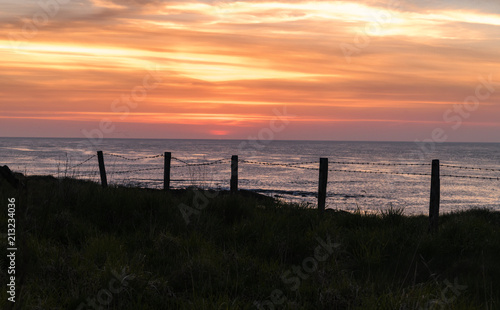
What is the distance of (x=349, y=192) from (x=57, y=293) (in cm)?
3127

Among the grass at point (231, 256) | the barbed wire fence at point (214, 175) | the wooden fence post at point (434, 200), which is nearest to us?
the grass at point (231, 256)

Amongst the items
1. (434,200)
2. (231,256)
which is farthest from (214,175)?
(231,256)

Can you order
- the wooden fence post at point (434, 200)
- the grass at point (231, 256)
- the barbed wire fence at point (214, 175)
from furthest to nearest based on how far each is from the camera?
the barbed wire fence at point (214, 175), the wooden fence post at point (434, 200), the grass at point (231, 256)

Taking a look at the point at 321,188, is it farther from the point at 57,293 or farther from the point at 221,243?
the point at 57,293

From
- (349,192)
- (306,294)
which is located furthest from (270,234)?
(349,192)

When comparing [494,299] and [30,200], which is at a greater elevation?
[30,200]

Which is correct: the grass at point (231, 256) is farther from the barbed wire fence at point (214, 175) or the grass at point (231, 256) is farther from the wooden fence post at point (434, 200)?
the barbed wire fence at point (214, 175)

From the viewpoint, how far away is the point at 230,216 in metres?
8.70

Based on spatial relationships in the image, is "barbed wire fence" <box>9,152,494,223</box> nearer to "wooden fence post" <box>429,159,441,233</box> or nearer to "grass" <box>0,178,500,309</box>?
"wooden fence post" <box>429,159,441,233</box>

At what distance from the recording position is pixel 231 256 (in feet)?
20.1

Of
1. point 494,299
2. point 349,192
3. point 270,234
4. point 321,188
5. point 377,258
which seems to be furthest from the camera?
point 349,192

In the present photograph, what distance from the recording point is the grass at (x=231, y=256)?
4930mm

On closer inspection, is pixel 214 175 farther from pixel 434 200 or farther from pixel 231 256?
pixel 231 256

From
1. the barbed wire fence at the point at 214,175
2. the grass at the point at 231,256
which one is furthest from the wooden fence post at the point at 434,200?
the grass at the point at 231,256
